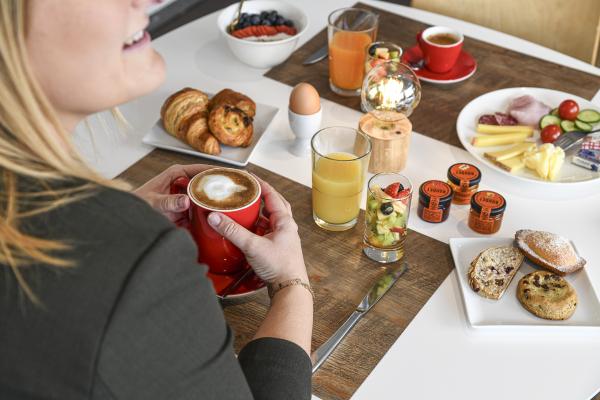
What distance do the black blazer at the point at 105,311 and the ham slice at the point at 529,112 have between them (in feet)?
3.49

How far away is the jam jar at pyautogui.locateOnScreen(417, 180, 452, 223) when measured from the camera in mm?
1331

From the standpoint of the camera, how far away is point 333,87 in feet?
5.70

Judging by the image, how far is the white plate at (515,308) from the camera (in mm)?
1135

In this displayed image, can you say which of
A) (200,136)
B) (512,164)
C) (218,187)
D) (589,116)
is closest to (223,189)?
(218,187)

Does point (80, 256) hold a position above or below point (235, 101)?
above

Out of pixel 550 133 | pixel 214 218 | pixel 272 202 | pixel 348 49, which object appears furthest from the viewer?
pixel 348 49

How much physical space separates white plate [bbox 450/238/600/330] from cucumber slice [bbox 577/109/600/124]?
1.63 ft

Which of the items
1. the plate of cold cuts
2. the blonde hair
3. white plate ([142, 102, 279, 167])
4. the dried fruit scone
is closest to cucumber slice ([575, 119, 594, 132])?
the plate of cold cuts

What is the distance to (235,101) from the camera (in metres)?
1.57

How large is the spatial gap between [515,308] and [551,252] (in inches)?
4.9

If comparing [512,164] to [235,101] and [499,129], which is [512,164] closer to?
[499,129]

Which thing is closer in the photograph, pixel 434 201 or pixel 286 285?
pixel 286 285

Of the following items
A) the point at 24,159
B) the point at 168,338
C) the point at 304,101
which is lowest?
the point at 304,101

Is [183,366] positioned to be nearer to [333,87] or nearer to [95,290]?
[95,290]
